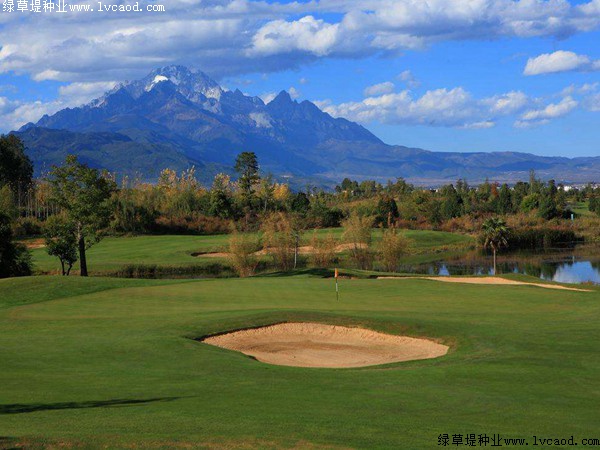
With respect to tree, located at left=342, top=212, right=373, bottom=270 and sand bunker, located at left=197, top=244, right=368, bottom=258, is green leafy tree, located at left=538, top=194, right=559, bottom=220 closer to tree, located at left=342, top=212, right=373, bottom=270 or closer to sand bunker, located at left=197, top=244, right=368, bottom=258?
sand bunker, located at left=197, top=244, right=368, bottom=258

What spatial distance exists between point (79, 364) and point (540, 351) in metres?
13.7

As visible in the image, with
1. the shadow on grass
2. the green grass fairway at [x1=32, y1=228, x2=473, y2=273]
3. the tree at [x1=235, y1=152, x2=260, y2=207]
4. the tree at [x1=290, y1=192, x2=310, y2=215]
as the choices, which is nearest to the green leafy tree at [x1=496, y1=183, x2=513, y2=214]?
the green grass fairway at [x1=32, y1=228, x2=473, y2=273]

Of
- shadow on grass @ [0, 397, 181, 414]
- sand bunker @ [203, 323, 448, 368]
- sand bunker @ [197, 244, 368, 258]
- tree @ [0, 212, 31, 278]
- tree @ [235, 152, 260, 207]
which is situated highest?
tree @ [235, 152, 260, 207]

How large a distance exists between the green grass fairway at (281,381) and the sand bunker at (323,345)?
60 centimetres

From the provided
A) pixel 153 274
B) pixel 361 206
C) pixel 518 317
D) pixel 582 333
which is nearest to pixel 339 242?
pixel 153 274

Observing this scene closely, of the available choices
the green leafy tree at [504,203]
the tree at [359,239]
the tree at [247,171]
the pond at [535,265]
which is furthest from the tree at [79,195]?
the green leafy tree at [504,203]

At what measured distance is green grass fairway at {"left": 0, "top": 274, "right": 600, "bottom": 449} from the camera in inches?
587

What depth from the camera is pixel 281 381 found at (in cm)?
2033

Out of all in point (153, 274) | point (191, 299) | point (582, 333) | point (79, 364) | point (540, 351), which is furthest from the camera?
point (153, 274)

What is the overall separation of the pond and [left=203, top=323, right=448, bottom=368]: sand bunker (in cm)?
4247

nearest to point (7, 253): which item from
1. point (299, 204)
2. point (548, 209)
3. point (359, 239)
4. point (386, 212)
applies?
point (359, 239)

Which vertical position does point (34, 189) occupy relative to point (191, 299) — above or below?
above

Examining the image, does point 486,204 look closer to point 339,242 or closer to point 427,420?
point 339,242

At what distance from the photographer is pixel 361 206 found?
450 ft
